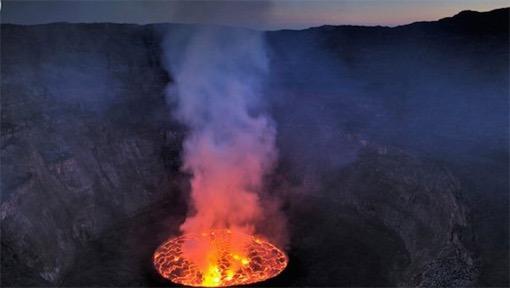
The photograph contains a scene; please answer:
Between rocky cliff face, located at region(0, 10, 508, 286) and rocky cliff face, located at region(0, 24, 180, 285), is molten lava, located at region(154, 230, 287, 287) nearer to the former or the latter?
rocky cliff face, located at region(0, 10, 508, 286)

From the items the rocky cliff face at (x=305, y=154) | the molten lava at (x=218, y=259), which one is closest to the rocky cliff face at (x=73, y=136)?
the rocky cliff face at (x=305, y=154)

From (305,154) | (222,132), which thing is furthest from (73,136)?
(305,154)

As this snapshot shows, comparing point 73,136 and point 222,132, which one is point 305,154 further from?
point 73,136

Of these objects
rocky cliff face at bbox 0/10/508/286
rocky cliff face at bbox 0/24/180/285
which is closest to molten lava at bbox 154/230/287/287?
rocky cliff face at bbox 0/10/508/286

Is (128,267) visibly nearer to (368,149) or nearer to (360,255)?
(360,255)

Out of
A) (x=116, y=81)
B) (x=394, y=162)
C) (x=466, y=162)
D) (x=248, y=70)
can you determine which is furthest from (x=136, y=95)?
(x=466, y=162)

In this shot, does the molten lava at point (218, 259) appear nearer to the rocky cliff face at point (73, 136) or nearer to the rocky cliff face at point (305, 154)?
the rocky cliff face at point (305, 154)
